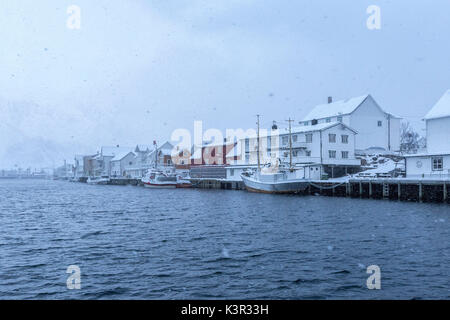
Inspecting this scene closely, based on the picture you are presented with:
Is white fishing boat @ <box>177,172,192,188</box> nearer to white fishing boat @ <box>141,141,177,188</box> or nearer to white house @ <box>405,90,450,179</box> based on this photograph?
white fishing boat @ <box>141,141,177,188</box>

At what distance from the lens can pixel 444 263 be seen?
48.8ft

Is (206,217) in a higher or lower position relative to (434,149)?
lower

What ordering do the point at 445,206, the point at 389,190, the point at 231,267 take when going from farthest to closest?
the point at 389,190, the point at 445,206, the point at 231,267

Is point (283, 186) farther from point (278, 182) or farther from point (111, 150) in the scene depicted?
point (111, 150)

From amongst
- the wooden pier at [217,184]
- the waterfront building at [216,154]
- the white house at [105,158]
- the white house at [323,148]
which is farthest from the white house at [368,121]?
the white house at [105,158]

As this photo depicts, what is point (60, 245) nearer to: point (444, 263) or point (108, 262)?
point (108, 262)

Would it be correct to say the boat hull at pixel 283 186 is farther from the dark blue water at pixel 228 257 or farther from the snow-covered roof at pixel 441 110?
the dark blue water at pixel 228 257

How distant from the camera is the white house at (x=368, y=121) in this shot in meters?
72.2

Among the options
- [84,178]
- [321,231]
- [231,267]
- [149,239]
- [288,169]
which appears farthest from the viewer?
[84,178]

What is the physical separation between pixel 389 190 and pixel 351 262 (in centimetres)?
3155

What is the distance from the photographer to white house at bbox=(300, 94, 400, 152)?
72250 mm

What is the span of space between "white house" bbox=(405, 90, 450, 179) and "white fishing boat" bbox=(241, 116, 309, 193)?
45.5ft

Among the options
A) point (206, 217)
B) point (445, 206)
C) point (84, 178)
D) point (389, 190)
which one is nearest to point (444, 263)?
point (206, 217)

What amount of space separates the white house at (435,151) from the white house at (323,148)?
1731 cm
